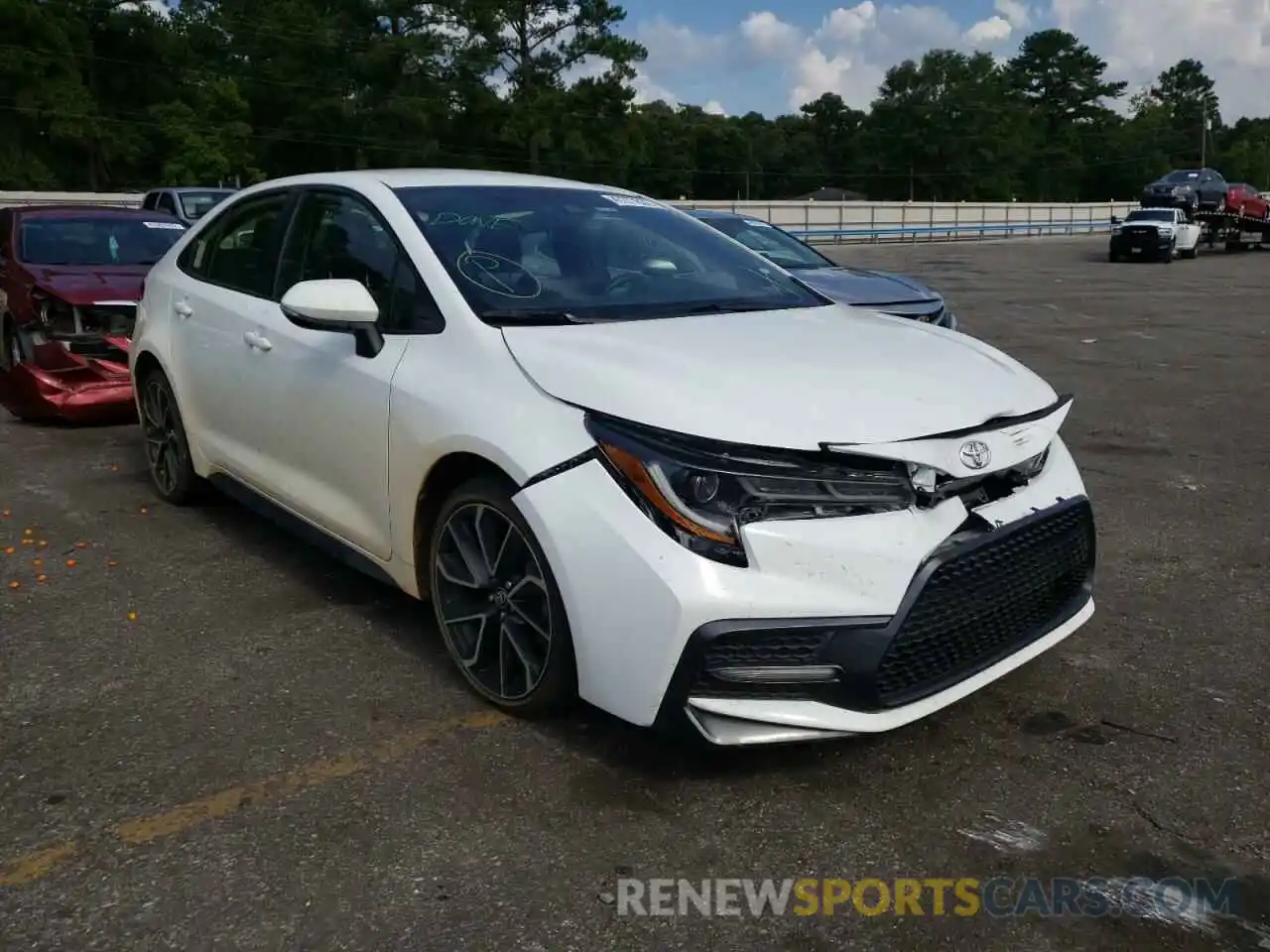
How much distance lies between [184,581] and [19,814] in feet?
5.82

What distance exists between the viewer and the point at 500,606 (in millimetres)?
3334

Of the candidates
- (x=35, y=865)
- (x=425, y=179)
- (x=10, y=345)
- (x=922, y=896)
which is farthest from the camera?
(x=10, y=345)

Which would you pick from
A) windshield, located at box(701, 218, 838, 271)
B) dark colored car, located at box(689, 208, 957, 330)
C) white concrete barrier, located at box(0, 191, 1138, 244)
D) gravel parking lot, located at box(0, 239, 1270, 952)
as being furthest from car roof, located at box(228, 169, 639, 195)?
white concrete barrier, located at box(0, 191, 1138, 244)

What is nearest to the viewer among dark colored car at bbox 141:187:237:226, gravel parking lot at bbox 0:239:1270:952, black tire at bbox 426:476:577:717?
gravel parking lot at bbox 0:239:1270:952

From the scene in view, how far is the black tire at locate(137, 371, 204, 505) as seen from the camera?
5.35 meters

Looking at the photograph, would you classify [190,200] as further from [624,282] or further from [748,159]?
[748,159]

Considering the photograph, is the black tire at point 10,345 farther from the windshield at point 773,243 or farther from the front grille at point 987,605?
the front grille at point 987,605

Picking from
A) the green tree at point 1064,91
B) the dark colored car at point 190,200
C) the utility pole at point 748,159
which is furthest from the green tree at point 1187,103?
the dark colored car at point 190,200

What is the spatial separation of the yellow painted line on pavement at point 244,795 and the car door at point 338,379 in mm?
671

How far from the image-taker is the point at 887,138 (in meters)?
104

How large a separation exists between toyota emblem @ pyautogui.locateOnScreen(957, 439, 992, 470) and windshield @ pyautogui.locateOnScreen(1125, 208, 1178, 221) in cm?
3051

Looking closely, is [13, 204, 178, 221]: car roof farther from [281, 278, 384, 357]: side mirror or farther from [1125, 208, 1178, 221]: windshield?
[1125, 208, 1178, 221]: windshield

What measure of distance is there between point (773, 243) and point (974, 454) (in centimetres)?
737

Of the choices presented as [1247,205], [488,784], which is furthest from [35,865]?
[1247,205]
